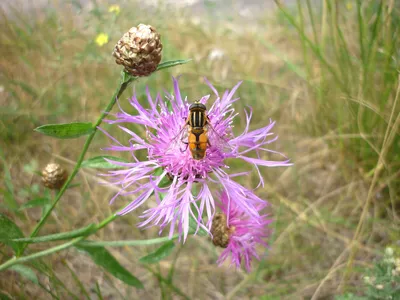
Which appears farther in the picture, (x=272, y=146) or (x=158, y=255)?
(x=272, y=146)

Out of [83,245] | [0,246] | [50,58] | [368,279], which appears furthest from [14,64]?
[368,279]

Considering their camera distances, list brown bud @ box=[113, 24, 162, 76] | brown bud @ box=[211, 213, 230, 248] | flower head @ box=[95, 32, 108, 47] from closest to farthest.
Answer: brown bud @ box=[113, 24, 162, 76] → brown bud @ box=[211, 213, 230, 248] → flower head @ box=[95, 32, 108, 47]

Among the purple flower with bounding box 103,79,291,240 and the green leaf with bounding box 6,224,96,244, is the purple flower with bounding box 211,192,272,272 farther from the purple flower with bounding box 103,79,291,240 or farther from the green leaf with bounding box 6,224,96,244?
the green leaf with bounding box 6,224,96,244

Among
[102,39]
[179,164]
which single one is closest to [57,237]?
[179,164]

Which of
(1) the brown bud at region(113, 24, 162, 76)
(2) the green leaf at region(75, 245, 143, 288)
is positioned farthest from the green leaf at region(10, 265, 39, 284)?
(1) the brown bud at region(113, 24, 162, 76)

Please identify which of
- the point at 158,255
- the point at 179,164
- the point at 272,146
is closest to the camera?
the point at 179,164

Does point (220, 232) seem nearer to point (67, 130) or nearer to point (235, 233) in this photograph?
point (235, 233)
